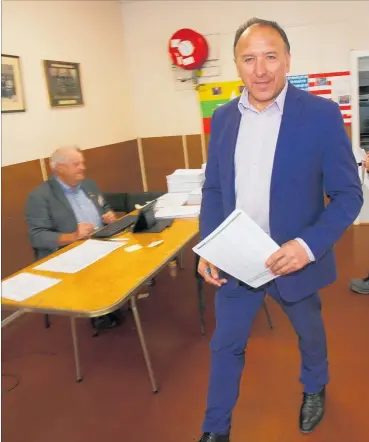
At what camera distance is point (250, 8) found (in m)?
4.55

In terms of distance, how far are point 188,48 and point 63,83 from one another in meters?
1.44

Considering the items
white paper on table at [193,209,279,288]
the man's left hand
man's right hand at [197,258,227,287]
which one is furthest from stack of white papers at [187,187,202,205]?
the man's left hand

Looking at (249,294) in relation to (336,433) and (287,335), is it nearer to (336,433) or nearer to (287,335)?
(336,433)

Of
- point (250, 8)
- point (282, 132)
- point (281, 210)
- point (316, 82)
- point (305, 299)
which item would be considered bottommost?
point (305, 299)

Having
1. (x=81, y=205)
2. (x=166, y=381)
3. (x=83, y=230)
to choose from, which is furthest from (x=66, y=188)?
(x=166, y=381)

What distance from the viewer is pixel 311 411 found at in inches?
74.5

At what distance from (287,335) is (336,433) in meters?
0.85

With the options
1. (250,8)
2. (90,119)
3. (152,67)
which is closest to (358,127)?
(250,8)

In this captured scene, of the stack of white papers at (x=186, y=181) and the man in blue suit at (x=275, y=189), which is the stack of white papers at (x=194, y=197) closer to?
the stack of white papers at (x=186, y=181)

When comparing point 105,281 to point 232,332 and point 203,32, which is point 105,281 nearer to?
point 232,332

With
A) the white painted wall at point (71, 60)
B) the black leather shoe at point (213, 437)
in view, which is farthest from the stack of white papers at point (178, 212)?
the black leather shoe at point (213, 437)

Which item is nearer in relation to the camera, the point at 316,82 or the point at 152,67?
the point at 316,82

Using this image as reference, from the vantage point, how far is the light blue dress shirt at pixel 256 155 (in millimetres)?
1521

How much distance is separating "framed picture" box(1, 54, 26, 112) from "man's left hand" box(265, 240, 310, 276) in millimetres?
2415
